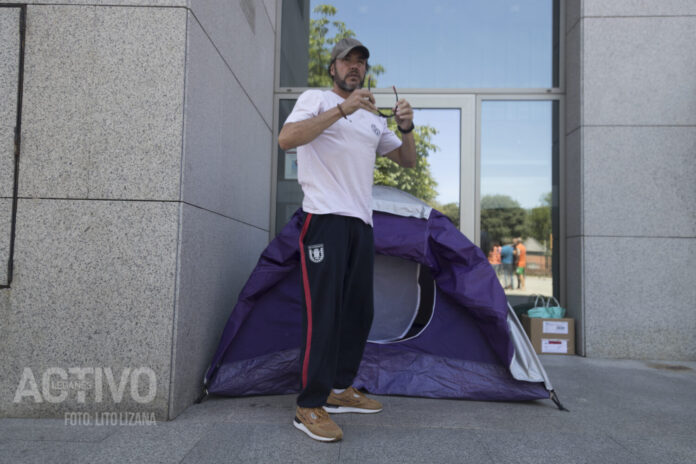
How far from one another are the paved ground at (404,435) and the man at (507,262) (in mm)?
1736

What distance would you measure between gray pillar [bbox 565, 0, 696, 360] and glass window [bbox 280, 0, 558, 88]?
0.57 meters

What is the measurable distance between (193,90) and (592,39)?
341 cm

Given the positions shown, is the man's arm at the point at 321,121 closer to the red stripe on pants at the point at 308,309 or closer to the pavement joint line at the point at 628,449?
the red stripe on pants at the point at 308,309

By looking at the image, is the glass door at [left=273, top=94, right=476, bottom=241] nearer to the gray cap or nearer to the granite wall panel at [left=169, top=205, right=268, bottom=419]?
the granite wall panel at [left=169, top=205, right=268, bottom=419]

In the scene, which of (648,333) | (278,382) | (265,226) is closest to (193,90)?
(278,382)

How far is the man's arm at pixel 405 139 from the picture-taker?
2398 millimetres

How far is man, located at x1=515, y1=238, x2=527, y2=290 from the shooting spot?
4.57 m

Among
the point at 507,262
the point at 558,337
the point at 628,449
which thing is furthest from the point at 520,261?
the point at 628,449

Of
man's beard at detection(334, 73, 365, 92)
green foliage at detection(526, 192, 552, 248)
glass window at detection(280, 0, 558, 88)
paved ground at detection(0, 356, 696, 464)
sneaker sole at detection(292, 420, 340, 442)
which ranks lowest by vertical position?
paved ground at detection(0, 356, 696, 464)

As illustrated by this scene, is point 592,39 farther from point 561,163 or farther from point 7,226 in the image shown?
point 7,226

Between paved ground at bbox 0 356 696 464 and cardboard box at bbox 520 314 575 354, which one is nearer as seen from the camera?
paved ground at bbox 0 356 696 464

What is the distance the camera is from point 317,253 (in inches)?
89.6

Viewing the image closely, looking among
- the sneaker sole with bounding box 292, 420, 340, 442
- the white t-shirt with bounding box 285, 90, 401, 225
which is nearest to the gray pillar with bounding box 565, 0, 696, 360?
the white t-shirt with bounding box 285, 90, 401, 225

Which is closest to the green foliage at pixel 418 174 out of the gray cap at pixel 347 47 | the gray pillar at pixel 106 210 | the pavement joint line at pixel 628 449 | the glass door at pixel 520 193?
the glass door at pixel 520 193
